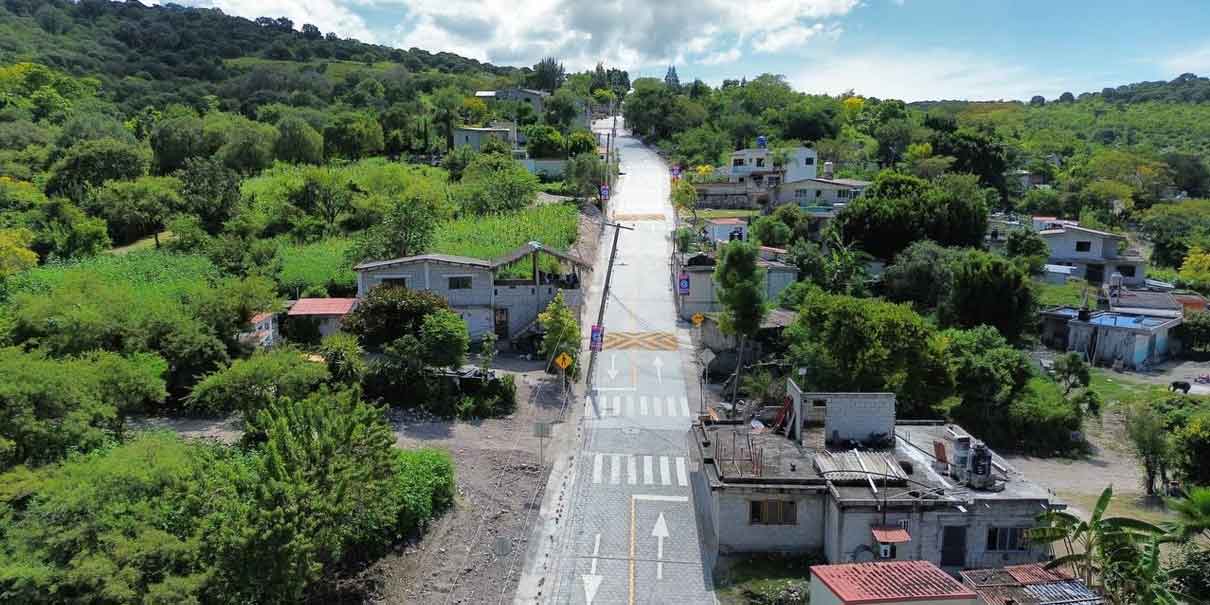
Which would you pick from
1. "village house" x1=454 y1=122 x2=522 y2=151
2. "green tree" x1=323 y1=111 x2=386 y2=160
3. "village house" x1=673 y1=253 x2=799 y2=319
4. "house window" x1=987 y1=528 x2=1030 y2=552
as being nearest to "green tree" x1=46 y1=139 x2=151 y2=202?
"green tree" x1=323 y1=111 x2=386 y2=160

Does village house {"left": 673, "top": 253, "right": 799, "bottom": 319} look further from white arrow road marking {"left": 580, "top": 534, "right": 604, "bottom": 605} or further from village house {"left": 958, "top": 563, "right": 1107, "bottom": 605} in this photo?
village house {"left": 958, "top": 563, "right": 1107, "bottom": 605}

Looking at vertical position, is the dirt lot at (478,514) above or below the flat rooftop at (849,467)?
below

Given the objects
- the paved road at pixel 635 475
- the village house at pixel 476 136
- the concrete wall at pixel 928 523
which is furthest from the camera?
the village house at pixel 476 136

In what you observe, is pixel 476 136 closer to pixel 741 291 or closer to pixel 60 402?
pixel 741 291

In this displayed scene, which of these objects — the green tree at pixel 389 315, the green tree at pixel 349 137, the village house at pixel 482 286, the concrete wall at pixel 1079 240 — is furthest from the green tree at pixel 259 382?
the concrete wall at pixel 1079 240

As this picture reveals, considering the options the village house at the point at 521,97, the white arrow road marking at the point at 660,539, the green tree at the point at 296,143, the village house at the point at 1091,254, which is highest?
the village house at the point at 521,97

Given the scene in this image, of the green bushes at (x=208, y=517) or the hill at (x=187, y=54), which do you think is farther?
the hill at (x=187, y=54)

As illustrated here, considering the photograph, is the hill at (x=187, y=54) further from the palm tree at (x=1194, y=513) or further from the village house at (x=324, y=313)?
the palm tree at (x=1194, y=513)

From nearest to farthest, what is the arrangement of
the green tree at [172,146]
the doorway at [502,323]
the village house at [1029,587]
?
the village house at [1029,587] < the doorway at [502,323] < the green tree at [172,146]
